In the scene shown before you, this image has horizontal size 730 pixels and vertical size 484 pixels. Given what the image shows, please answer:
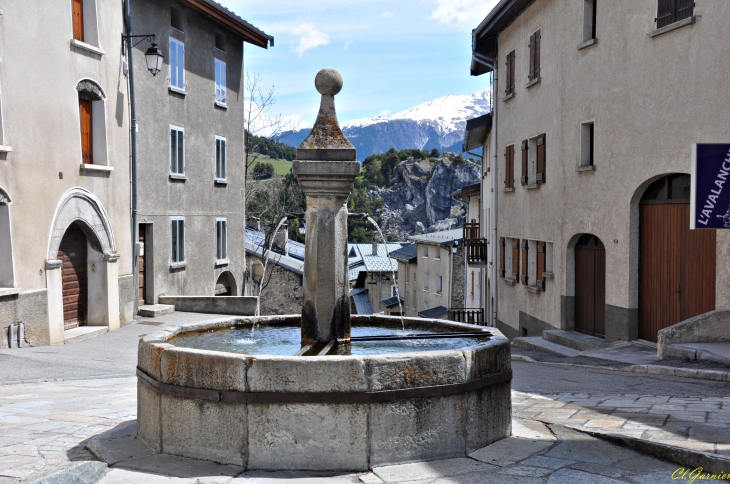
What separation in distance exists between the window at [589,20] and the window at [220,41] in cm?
1289

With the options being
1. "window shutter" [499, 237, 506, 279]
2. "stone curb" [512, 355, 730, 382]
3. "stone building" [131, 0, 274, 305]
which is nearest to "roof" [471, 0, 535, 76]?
"window shutter" [499, 237, 506, 279]

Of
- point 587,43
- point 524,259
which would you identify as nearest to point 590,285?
point 524,259

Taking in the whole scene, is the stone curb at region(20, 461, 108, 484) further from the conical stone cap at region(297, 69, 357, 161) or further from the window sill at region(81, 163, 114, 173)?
the window sill at region(81, 163, 114, 173)

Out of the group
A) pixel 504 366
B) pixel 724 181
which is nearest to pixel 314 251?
pixel 504 366

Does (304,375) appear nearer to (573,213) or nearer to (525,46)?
(573,213)

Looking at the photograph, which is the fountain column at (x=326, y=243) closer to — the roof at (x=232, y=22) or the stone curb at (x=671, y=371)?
the stone curb at (x=671, y=371)

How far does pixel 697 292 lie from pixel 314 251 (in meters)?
9.09

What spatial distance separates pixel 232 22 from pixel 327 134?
64.7 feet

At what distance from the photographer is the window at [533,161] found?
19.8 metres

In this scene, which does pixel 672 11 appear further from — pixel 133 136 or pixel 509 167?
pixel 133 136

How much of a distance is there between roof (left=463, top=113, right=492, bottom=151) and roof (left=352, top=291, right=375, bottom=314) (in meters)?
17.6

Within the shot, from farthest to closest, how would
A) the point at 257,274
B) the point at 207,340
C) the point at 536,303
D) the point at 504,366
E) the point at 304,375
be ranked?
1. the point at 257,274
2. the point at 536,303
3. the point at 207,340
4. the point at 504,366
5. the point at 304,375

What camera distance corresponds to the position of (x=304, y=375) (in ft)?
17.9

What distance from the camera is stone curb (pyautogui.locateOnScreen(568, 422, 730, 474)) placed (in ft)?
17.3
